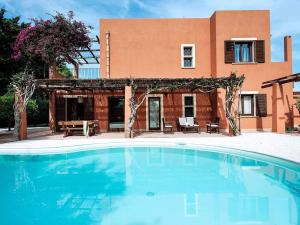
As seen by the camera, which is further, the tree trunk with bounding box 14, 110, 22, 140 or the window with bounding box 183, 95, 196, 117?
the window with bounding box 183, 95, 196, 117

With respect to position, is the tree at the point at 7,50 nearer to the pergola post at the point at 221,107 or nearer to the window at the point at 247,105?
the pergola post at the point at 221,107

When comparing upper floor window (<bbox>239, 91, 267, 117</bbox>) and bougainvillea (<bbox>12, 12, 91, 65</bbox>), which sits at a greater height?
bougainvillea (<bbox>12, 12, 91, 65</bbox>)

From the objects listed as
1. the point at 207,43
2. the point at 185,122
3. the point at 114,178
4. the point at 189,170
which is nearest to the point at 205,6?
the point at 207,43

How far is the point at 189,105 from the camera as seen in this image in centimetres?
1519

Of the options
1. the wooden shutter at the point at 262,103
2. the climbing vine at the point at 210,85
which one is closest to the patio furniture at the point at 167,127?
the climbing vine at the point at 210,85

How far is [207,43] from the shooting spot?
15305 mm

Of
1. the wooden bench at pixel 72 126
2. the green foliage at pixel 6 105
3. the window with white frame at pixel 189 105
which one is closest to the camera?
the wooden bench at pixel 72 126

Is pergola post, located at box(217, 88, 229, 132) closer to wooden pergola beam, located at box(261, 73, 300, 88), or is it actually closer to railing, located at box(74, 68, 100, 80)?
wooden pergola beam, located at box(261, 73, 300, 88)

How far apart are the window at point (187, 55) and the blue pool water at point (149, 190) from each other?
8735 mm

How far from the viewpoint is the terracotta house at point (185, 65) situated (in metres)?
14.4

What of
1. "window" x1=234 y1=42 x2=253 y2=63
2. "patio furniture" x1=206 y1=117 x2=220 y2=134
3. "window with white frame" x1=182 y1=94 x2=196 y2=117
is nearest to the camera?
"patio furniture" x1=206 y1=117 x2=220 y2=134

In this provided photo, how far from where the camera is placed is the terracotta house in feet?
47.1

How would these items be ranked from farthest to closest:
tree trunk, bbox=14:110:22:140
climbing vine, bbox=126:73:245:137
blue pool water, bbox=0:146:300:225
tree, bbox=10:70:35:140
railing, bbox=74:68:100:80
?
railing, bbox=74:68:100:80 < climbing vine, bbox=126:73:245:137 < tree, bbox=10:70:35:140 < tree trunk, bbox=14:110:22:140 < blue pool water, bbox=0:146:300:225

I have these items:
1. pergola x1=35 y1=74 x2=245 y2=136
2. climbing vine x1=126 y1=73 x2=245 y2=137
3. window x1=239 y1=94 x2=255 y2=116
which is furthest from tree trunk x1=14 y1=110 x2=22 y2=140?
window x1=239 y1=94 x2=255 y2=116
